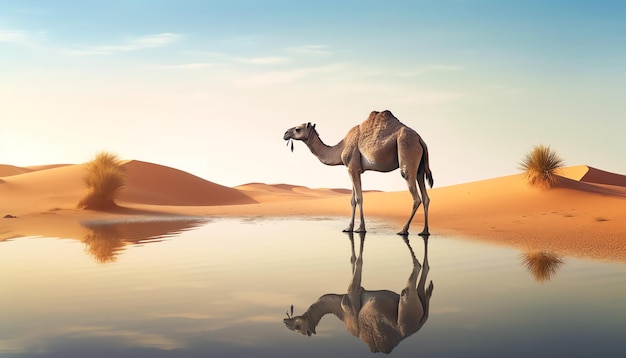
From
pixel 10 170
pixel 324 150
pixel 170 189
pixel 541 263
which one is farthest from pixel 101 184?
pixel 10 170

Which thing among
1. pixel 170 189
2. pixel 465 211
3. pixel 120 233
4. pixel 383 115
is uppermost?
pixel 383 115

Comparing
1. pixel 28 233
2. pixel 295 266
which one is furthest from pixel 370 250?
pixel 28 233

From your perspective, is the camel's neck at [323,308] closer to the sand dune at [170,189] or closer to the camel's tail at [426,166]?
the camel's tail at [426,166]

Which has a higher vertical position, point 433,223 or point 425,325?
point 433,223

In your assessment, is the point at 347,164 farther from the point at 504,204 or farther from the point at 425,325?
the point at 425,325

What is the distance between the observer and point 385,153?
12953 millimetres

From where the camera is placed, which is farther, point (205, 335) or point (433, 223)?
point (433, 223)

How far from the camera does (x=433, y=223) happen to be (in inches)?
630

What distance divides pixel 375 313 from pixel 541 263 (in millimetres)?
4284

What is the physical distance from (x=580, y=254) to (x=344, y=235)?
486 cm

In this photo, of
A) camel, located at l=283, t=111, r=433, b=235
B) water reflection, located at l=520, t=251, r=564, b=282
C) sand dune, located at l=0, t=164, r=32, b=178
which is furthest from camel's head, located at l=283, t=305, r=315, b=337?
sand dune, located at l=0, t=164, r=32, b=178

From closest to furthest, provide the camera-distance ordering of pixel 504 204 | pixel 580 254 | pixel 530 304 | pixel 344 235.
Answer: pixel 530 304 → pixel 580 254 → pixel 344 235 → pixel 504 204

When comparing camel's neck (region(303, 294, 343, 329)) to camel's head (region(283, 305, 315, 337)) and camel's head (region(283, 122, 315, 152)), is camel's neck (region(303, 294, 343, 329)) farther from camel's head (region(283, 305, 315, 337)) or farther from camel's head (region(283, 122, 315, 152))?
camel's head (region(283, 122, 315, 152))

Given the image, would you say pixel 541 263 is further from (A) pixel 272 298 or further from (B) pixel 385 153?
(B) pixel 385 153
